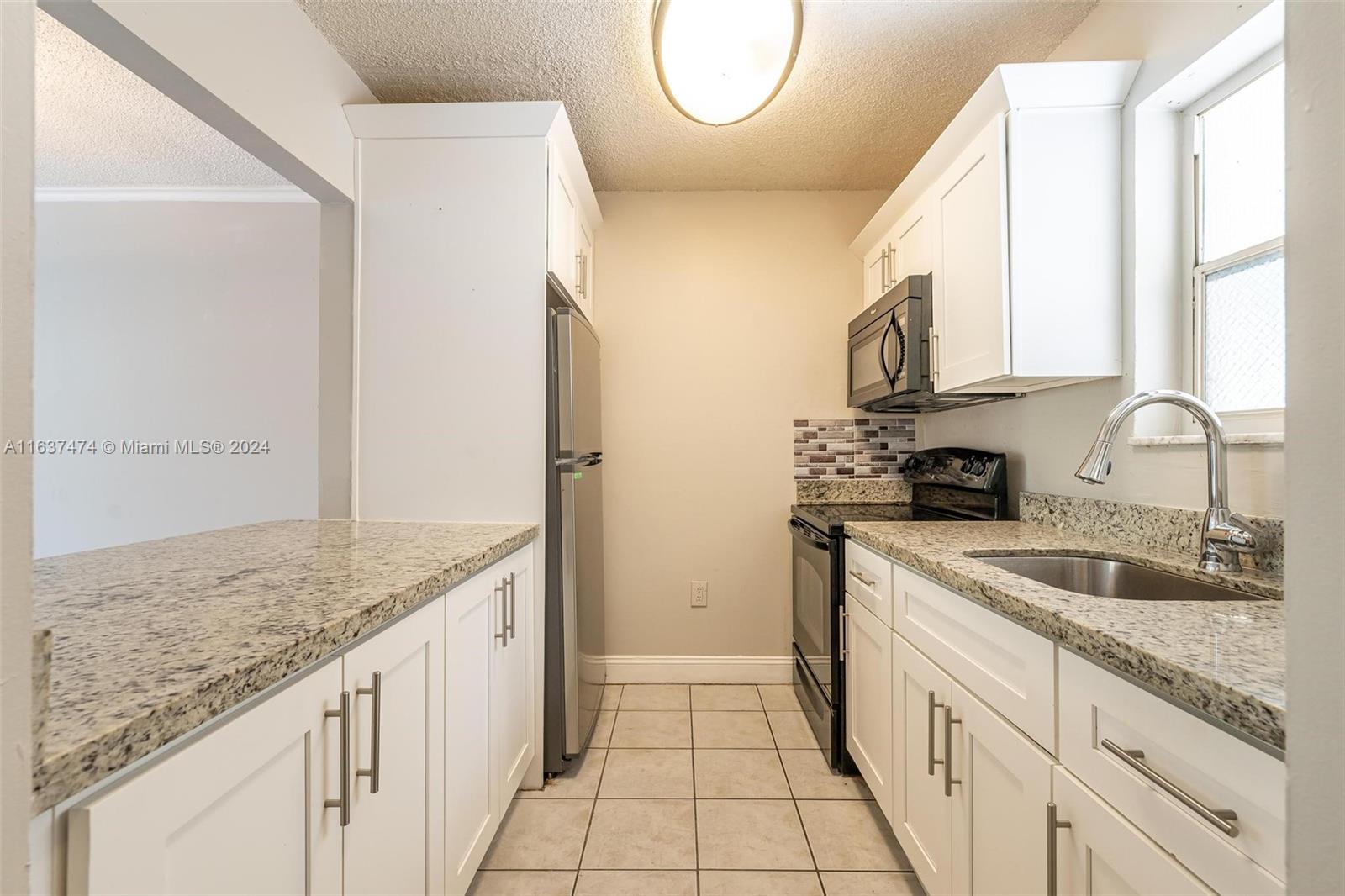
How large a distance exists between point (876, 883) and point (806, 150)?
8.78 feet

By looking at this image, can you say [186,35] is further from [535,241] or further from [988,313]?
[988,313]

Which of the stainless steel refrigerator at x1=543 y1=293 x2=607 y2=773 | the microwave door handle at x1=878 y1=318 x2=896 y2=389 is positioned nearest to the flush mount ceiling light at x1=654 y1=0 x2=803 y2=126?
the stainless steel refrigerator at x1=543 y1=293 x2=607 y2=773

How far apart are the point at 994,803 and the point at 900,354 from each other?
1.48 m

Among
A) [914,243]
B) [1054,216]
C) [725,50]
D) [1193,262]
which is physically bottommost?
[1193,262]

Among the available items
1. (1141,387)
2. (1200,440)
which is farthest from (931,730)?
(1141,387)

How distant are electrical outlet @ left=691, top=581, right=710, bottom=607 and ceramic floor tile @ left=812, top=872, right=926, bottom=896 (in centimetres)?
135

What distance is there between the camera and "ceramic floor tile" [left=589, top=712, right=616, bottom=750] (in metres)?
2.13

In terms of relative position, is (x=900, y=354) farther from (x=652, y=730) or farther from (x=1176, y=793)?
(x=652, y=730)

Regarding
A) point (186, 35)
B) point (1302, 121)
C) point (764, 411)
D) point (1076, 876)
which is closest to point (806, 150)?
point (764, 411)

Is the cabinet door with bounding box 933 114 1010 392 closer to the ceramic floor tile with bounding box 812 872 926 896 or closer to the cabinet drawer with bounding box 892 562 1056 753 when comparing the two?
the cabinet drawer with bounding box 892 562 1056 753

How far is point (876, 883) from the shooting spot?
56.5 inches

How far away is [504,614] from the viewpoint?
1567 millimetres

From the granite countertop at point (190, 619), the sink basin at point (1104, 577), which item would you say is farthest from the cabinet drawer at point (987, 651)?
the granite countertop at point (190, 619)

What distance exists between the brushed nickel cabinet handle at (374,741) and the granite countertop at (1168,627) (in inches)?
43.5
